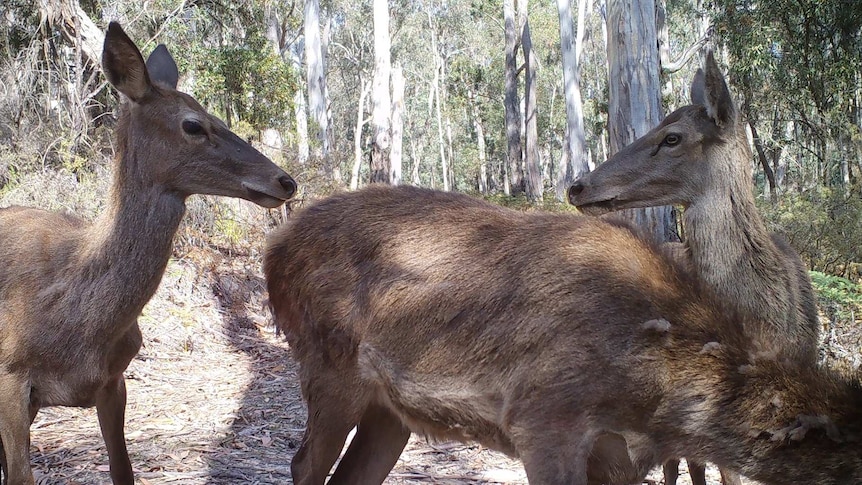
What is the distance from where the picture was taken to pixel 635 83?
841 cm

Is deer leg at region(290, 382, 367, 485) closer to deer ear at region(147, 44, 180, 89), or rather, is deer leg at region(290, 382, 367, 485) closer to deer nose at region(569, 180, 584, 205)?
deer nose at region(569, 180, 584, 205)

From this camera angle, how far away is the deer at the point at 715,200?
4.67 m

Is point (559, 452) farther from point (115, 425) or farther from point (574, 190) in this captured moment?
point (115, 425)

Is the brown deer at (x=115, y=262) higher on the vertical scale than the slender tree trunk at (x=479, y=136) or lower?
lower

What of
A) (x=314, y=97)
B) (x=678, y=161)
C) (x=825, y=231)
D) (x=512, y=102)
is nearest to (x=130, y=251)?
(x=678, y=161)

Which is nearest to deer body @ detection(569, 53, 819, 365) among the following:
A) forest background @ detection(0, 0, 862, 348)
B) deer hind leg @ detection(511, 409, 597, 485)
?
forest background @ detection(0, 0, 862, 348)

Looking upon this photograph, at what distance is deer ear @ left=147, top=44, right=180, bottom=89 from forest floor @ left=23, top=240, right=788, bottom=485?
2776 millimetres

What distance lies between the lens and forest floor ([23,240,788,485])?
19.7ft

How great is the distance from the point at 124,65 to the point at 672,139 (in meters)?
3.41

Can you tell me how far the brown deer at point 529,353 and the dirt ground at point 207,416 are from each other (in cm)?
177

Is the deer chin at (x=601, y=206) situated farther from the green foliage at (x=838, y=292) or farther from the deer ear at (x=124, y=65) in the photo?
the green foliage at (x=838, y=292)

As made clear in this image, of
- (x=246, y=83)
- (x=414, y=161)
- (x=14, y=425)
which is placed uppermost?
(x=414, y=161)

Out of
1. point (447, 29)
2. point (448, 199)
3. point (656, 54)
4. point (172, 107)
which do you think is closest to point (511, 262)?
point (448, 199)

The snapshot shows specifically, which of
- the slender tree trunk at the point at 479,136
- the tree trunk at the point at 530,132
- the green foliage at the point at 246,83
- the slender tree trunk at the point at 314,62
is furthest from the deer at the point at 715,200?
the slender tree trunk at the point at 479,136
